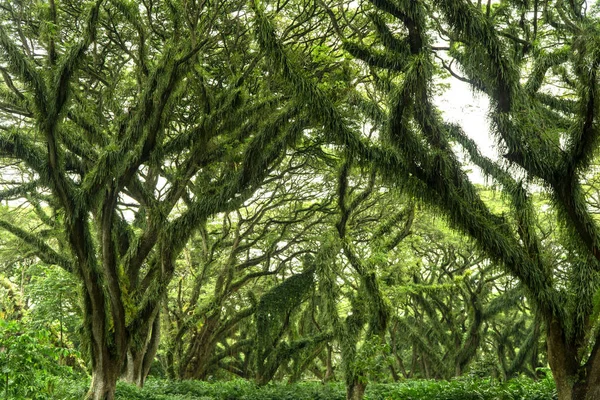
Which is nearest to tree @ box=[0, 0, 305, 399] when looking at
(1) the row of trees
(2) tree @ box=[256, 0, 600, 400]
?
(1) the row of trees

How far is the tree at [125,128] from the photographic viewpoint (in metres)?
8.39

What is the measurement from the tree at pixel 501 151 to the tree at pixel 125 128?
1831 mm

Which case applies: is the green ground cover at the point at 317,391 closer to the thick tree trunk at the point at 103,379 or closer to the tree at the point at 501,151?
the thick tree trunk at the point at 103,379

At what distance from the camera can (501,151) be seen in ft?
25.3

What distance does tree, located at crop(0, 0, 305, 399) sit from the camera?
8.39 m

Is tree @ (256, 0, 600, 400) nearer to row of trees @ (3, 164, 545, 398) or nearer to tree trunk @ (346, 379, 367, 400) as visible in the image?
row of trees @ (3, 164, 545, 398)

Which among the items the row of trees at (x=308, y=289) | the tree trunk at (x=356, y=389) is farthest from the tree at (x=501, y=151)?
the tree trunk at (x=356, y=389)

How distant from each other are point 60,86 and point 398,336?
21.2 meters

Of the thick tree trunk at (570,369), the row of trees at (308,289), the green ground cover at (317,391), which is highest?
the row of trees at (308,289)

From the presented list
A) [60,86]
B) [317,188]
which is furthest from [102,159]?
[317,188]

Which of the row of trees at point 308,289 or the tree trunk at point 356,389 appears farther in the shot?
the row of trees at point 308,289

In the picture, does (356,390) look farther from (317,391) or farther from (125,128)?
(125,128)

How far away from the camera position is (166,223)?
9953 mm

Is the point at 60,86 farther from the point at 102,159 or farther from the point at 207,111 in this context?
the point at 207,111
